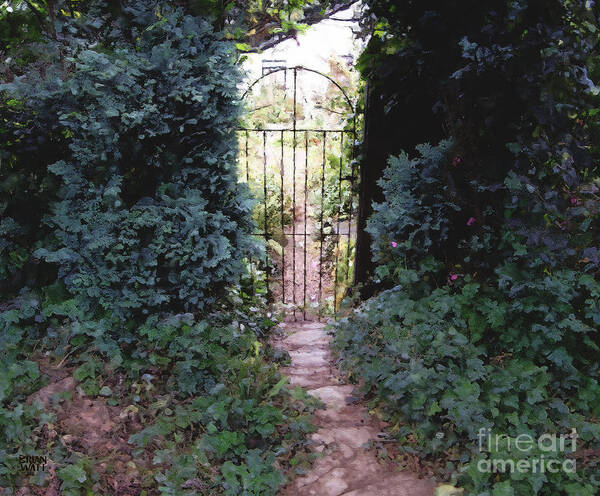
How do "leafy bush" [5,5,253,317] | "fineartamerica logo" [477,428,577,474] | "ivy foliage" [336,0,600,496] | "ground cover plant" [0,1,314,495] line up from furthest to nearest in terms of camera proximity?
1. "leafy bush" [5,5,253,317]
2. "ground cover plant" [0,1,314,495]
3. "ivy foliage" [336,0,600,496]
4. "fineartamerica logo" [477,428,577,474]

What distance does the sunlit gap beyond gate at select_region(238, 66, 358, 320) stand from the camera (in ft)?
19.3

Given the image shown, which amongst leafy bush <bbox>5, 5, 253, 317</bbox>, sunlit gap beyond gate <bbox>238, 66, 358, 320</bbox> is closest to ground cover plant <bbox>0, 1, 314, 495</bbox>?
leafy bush <bbox>5, 5, 253, 317</bbox>

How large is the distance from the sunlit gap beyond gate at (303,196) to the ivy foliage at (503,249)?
172cm

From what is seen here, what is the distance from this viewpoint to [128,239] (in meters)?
3.44

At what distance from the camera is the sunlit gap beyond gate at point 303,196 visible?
5.87 meters

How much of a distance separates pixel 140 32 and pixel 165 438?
2.96m

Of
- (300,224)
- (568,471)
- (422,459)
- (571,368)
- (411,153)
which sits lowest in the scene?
(422,459)

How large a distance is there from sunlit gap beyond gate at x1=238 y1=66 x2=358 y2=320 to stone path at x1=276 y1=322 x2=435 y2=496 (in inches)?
67.5

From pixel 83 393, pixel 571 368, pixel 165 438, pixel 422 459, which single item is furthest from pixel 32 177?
pixel 571 368

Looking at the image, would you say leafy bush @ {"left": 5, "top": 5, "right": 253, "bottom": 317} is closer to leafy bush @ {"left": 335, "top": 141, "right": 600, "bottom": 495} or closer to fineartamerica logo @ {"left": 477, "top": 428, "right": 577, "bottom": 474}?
leafy bush @ {"left": 335, "top": 141, "right": 600, "bottom": 495}

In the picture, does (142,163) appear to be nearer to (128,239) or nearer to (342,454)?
(128,239)

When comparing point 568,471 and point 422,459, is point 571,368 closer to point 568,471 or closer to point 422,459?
point 568,471

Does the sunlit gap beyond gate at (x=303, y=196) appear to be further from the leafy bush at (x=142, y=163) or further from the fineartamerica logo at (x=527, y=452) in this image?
the fineartamerica logo at (x=527, y=452)

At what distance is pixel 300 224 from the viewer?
884 cm
